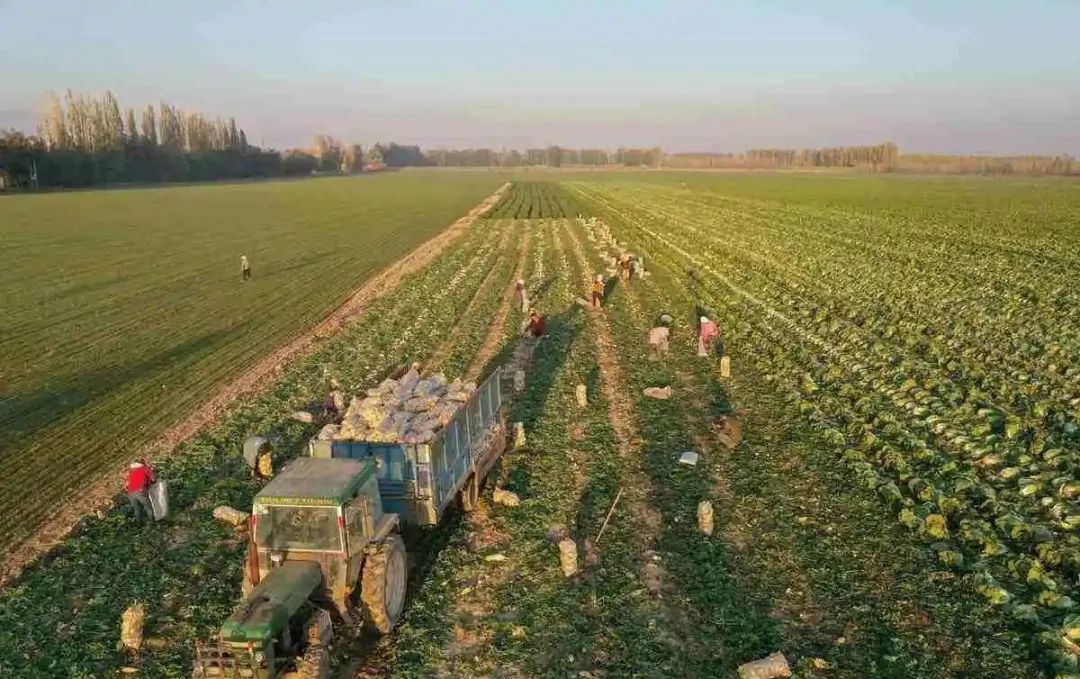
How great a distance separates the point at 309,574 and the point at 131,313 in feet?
89.2

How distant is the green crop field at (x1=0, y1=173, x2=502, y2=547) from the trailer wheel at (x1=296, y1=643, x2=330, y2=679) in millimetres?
Result: 8137

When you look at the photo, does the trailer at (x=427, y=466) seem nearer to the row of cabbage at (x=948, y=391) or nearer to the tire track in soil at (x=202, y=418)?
the tire track in soil at (x=202, y=418)

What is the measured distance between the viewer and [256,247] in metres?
55.2

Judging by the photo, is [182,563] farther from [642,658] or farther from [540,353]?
[540,353]

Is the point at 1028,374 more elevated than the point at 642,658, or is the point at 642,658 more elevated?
the point at 1028,374

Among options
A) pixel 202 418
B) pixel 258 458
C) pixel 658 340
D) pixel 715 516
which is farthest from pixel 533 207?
pixel 715 516

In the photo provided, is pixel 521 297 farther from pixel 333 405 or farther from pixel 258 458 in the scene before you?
pixel 258 458

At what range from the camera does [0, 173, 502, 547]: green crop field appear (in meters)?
18.5

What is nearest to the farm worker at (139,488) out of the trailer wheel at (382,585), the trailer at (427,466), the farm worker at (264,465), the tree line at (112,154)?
the farm worker at (264,465)

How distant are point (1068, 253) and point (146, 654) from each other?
4137 cm

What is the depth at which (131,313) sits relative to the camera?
32.8 meters

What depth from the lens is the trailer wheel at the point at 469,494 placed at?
14.3 m

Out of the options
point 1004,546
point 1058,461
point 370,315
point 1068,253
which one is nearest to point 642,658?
point 1004,546

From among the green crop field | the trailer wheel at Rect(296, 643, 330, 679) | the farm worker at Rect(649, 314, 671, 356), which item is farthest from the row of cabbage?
the green crop field
